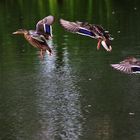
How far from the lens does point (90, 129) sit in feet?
21.2

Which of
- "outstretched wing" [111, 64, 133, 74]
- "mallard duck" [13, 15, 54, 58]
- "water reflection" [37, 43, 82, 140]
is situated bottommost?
"water reflection" [37, 43, 82, 140]

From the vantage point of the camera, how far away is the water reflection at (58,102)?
21.2 feet

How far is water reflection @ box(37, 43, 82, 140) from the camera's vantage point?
6472mm

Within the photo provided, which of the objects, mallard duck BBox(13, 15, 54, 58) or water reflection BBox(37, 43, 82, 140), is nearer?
mallard duck BBox(13, 15, 54, 58)

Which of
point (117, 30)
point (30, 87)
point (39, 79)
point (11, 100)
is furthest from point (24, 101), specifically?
point (117, 30)

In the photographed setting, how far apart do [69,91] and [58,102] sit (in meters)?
0.73

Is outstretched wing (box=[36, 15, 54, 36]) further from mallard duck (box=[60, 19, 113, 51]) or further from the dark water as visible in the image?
the dark water

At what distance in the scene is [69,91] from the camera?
347 inches

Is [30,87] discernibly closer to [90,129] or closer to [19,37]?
[90,129]

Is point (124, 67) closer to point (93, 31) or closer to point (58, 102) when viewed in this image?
point (93, 31)

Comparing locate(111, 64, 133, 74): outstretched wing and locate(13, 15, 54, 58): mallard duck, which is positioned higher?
locate(13, 15, 54, 58): mallard duck

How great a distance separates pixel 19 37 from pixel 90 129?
8.72m

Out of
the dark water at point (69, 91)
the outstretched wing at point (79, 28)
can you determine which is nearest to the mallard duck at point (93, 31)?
the outstretched wing at point (79, 28)

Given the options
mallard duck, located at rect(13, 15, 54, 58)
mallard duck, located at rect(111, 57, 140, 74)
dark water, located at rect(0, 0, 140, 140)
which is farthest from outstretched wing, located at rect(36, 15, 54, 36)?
dark water, located at rect(0, 0, 140, 140)
